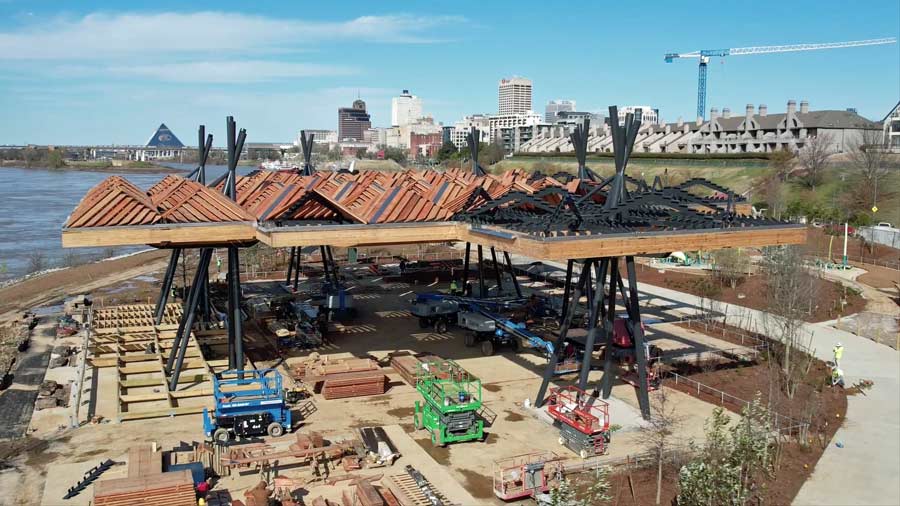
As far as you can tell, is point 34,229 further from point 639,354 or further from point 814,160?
point 814,160

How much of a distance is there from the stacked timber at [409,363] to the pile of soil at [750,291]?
55.2 feet

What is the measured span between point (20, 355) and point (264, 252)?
24.9 meters

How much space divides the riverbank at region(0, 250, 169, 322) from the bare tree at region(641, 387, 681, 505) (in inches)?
1228

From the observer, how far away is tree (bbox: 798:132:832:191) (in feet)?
228

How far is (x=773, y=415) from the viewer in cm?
2041

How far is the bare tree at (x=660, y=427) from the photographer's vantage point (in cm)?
1738

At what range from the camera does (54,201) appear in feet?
376

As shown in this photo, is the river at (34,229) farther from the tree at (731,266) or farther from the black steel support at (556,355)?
the tree at (731,266)

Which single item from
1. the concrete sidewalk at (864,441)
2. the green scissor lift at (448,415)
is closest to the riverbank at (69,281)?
the green scissor lift at (448,415)

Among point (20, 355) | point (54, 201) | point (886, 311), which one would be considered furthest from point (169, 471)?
point (54, 201)

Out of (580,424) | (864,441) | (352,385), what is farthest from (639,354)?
(352,385)

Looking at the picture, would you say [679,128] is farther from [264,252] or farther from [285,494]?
[285,494]

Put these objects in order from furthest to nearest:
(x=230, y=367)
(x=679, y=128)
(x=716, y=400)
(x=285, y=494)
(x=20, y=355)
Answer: (x=679, y=128) < (x=20, y=355) < (x=230, y=367) < (x=716, y=400) < (x=285, y=494)

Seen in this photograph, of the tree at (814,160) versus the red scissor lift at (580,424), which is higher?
the tree at (814,160)
